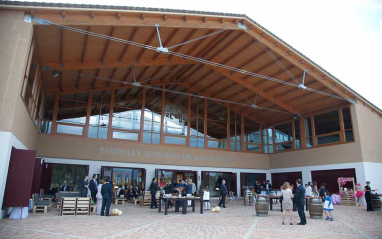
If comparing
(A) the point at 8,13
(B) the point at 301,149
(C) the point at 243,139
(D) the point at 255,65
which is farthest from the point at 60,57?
(B) the point at 301,149

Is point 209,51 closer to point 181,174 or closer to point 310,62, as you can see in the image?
point 310,62

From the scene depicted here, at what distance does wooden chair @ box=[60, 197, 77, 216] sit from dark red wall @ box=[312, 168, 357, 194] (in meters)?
14.9

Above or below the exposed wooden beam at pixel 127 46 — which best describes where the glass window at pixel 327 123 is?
below

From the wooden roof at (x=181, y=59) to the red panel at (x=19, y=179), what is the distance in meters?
4.45

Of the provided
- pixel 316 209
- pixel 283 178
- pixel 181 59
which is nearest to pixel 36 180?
pixel 181 59

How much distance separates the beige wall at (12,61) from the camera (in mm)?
8492

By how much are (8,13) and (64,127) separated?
897 cm

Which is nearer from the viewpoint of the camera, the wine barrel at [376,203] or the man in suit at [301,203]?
the man in suit at [301,203]

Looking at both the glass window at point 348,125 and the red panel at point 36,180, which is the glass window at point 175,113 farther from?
the glass window at point 348,125

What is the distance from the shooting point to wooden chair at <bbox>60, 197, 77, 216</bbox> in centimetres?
1031

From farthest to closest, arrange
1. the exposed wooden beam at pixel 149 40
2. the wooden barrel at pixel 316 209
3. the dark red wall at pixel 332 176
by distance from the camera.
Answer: the dark red wall at pixel 332 176 → the exposed wooden beam at pixel 149 40 → the wooden barrel at pixel 316 209

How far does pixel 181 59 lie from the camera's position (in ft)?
54.2

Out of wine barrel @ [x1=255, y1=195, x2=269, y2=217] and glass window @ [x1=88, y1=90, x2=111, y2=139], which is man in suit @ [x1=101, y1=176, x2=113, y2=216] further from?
glass window @ [x1=88, y1=90, x2=111, y2=139]

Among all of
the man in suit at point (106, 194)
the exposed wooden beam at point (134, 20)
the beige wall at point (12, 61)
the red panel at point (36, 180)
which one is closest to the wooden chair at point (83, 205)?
the man in suit at point (106, 194)
